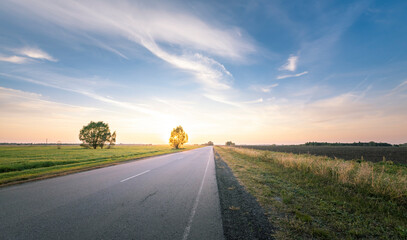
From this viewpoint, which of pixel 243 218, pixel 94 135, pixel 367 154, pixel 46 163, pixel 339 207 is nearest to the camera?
pixel 243 218

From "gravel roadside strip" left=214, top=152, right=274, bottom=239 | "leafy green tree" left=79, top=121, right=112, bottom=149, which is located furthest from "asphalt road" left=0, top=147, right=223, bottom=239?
"leafy green tree" left=79, top=121, right=112, bottom=149

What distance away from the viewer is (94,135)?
70562 mm

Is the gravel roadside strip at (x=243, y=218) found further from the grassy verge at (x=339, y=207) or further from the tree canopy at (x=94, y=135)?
the tree canopy at (x=94, y=135)

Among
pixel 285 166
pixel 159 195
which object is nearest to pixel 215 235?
pixel 159 195

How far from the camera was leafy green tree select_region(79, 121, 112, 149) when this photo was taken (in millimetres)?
69819

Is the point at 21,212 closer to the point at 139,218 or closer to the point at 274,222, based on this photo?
the point at 139,218

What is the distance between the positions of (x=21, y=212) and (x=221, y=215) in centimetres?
554

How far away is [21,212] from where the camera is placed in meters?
4.67

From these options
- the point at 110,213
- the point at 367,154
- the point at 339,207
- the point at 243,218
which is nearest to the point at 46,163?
the point at 110,213

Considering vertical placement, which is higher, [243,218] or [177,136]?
[177,136]

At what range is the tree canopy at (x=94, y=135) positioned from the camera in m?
69.8

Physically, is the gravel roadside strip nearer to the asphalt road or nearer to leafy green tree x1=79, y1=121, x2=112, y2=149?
the asphalt road

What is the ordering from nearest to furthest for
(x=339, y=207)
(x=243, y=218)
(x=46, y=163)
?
(x=243, y=218), (x=339, y=207), (x=46, y=163)

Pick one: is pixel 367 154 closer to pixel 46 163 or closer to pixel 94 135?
pixel 46 163
